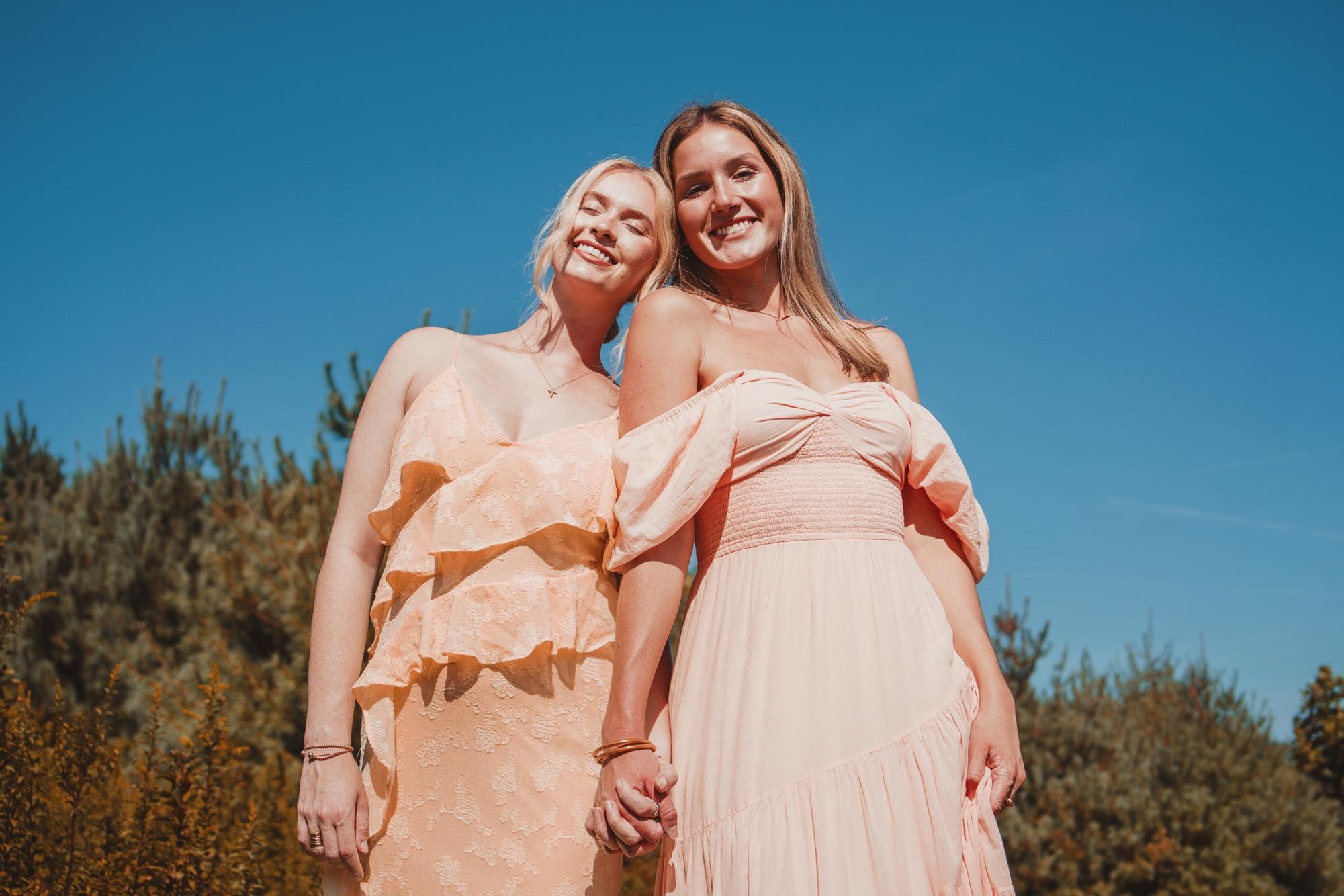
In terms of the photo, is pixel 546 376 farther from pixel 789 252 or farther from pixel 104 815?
pixel 104 815

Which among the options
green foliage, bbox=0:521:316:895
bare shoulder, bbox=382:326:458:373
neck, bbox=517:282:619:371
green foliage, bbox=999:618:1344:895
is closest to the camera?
bare shoulder, bbox=382:326:458:373

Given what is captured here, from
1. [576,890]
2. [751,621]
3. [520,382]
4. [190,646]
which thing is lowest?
[576,890]

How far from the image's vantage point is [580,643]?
6.96ft

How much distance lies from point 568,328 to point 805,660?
1.27 meters

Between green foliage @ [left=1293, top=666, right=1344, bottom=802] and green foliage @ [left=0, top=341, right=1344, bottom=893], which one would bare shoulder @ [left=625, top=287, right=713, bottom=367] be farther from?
green foliage @ [left=1293, top=666, right=1344, bottom=802]

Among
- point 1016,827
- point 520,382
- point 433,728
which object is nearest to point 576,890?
point 433,728

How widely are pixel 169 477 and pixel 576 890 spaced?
9.91 m

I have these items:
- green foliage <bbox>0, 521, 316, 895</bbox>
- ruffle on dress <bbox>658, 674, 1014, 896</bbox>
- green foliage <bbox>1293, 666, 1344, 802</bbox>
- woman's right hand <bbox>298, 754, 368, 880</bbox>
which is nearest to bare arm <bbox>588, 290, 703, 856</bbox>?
ruffle on dress <bbox>658, 674, 1014, 896</bbox>

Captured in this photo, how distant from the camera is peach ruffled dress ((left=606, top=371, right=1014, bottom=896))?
1.76 metres

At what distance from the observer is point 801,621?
1.90 m

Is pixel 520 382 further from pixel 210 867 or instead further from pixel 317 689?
pixel 210 867

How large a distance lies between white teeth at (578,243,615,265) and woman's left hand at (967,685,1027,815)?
146 cm

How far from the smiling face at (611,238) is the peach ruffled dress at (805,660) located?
2.27ft

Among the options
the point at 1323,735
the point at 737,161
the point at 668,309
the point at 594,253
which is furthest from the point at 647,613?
the point at 1323,735
